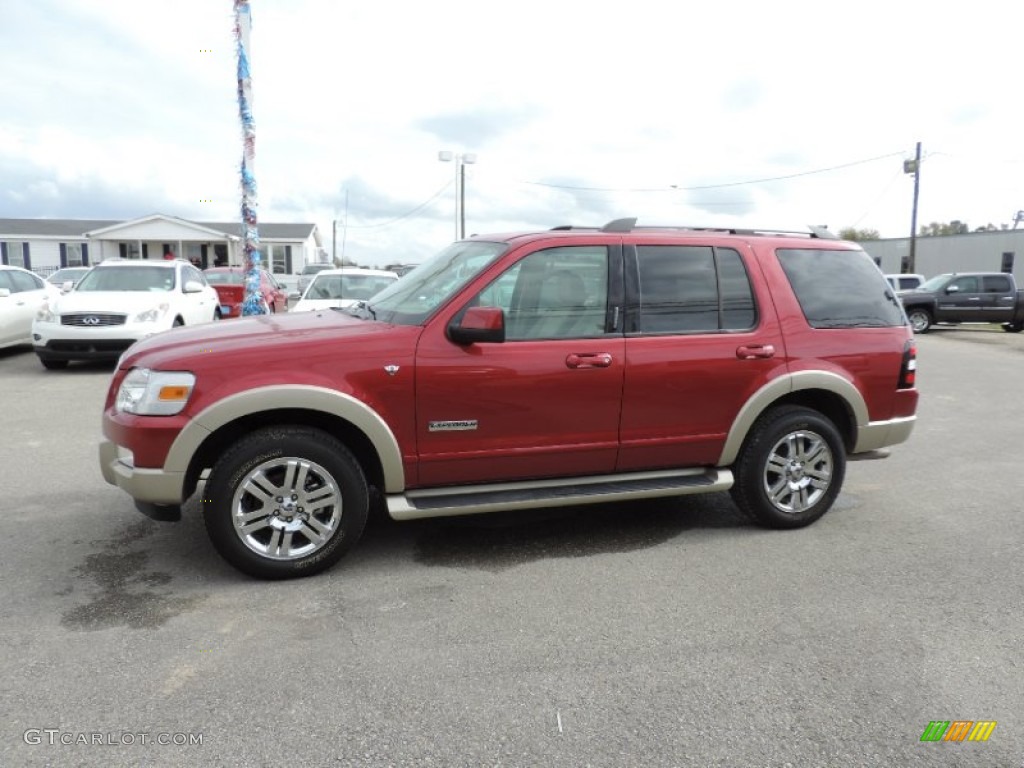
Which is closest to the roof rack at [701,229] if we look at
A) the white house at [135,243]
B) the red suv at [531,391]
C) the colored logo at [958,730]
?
the red suv at [531,391]

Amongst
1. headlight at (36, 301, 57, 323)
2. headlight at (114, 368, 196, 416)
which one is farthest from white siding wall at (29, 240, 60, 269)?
headlight at (114, 368, 196, 416)

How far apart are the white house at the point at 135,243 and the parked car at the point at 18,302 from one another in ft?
105

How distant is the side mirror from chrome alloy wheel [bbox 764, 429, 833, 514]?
201 cm

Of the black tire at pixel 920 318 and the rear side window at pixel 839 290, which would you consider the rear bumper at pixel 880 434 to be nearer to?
the rear side window at pixel 839 290

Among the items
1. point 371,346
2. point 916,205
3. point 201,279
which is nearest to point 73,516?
point 371,346

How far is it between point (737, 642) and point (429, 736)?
1477mm

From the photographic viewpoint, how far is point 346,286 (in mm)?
12445

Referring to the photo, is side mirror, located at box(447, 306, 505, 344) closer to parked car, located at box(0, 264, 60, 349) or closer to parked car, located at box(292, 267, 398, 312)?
parked car, located at box(292, 267, 398, 312)

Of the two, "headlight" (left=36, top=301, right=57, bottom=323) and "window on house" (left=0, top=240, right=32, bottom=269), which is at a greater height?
"window on house" (left=0, top=240, right=32, bottom=269)

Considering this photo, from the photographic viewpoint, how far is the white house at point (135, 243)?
4472 centimetres

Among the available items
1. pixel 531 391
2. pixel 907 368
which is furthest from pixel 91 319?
pixel 907 368

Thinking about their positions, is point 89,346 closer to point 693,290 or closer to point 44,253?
point 693,290

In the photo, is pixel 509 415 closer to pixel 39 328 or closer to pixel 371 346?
pixel 371 346

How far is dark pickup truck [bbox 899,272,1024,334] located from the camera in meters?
22.2
